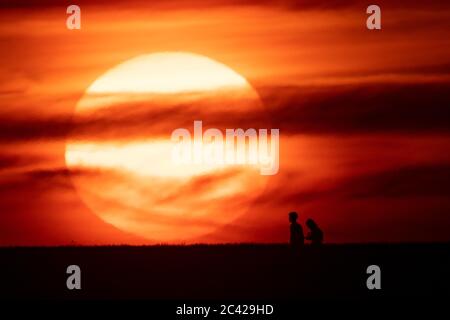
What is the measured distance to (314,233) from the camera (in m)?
32.2

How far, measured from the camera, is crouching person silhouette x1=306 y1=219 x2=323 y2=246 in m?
32.2

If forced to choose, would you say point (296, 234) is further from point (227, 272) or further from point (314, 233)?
point (227, 272)

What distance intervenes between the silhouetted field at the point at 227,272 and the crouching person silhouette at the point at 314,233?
37 cm

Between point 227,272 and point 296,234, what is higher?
point 296,234

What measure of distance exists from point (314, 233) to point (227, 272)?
491cm

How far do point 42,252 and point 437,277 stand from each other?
12674mm

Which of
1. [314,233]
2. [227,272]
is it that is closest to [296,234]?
[314,233]

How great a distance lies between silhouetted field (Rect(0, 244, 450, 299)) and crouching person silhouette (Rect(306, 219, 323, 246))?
0.37 m

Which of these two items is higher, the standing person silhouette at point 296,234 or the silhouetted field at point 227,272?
the standing person silhouette at point 296,234

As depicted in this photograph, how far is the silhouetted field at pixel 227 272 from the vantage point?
83.5 ft

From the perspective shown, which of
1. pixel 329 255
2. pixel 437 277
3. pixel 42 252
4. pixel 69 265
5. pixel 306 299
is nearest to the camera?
pixel 306 299
